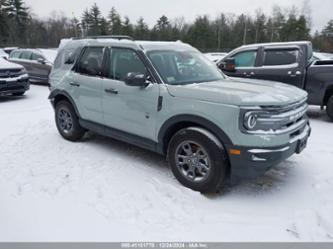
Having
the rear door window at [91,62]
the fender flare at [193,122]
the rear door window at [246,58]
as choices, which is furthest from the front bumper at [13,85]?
the fender flare at [193,122]

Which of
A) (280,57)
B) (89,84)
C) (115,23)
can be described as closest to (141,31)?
(115,23)

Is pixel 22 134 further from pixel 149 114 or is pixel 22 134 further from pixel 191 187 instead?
pixel 191 187

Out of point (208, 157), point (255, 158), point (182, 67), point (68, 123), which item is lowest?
point (68, 123)

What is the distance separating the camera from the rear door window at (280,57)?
21.9 ft

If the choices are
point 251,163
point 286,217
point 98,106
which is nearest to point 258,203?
point 286,217

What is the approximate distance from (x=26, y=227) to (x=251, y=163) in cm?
243

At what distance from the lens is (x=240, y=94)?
9.46ft

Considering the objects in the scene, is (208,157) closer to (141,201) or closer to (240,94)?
(240,94)

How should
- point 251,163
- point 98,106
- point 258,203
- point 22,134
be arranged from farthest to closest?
point 22,134
point 98,106
point 258,203
point 251,163

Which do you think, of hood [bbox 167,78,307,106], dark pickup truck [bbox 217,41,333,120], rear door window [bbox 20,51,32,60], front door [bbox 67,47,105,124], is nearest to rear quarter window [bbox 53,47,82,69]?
front door [bbox 67,47,105,124]

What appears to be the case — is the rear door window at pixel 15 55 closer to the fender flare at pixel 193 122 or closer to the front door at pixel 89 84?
the front door at pixel 89 84

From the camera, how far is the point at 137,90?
3.61m

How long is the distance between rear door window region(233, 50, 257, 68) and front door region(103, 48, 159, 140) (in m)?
4.51

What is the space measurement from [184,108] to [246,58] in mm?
4972
